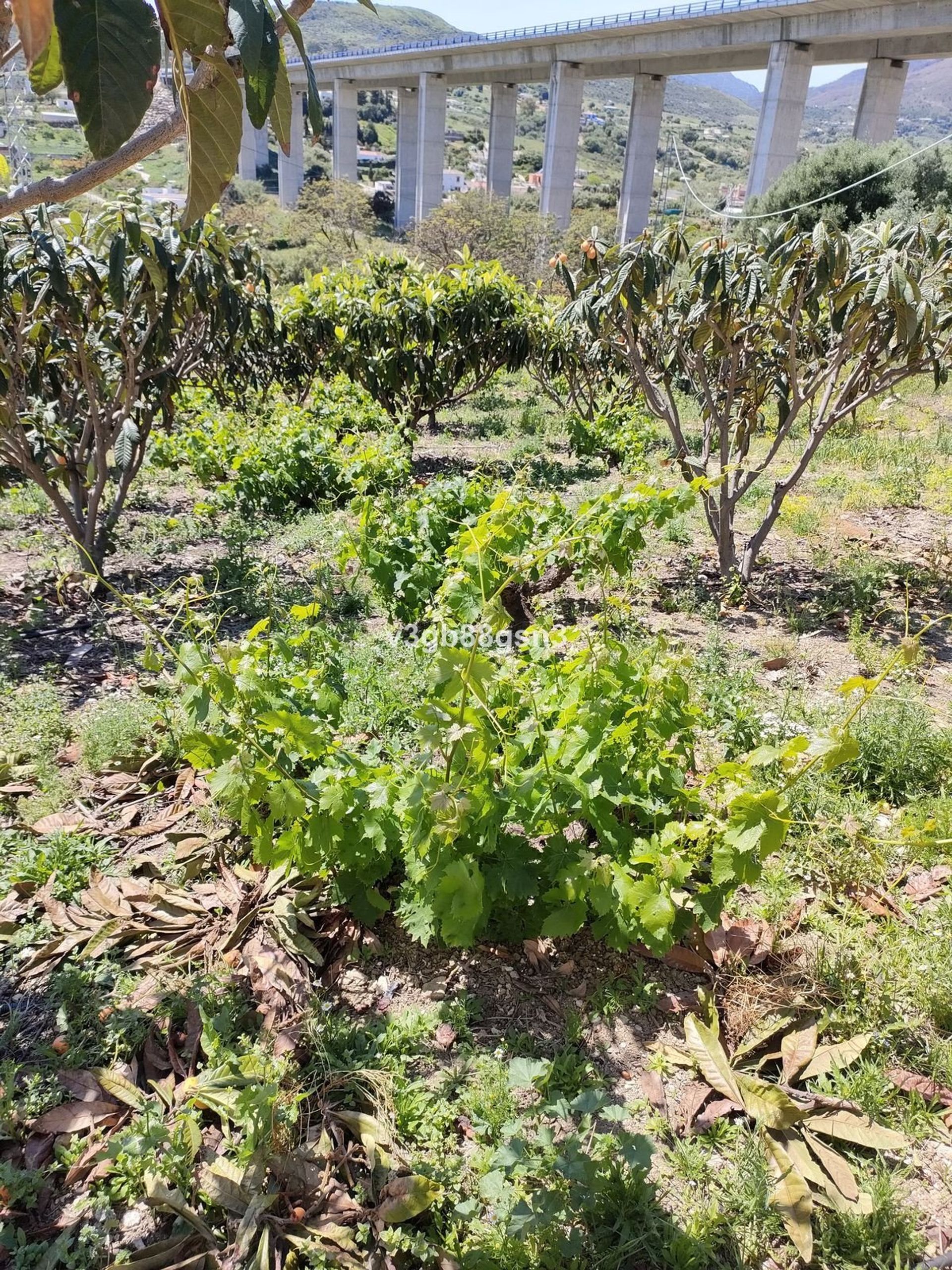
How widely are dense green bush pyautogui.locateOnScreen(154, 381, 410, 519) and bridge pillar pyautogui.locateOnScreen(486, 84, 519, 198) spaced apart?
32.6 metres

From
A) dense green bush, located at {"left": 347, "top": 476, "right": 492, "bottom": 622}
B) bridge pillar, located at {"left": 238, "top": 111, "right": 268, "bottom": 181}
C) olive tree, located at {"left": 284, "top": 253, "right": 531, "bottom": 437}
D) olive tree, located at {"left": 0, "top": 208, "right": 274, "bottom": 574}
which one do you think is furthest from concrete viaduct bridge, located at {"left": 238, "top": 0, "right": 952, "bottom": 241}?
dense green bush, located at {"left": 347, "top": 476, "right": 492, "bottom": 622}

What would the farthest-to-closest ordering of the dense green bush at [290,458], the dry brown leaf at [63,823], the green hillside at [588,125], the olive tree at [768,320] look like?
the green hillside at [588,125], the dense green bush at [290,458], the olive tree at [768,320], the dry brown leaf at [63,823]

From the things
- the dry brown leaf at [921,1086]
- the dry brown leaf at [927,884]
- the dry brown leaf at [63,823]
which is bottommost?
A: the dry brown leaf at [63,823]

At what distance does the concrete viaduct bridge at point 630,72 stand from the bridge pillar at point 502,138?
0.22 ft

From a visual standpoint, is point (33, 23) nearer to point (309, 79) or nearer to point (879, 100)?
point (309, 79)

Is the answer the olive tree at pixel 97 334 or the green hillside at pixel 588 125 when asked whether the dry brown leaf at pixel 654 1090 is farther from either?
the green hillside at pixel 588 125

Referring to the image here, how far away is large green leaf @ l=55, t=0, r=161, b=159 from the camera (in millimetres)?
671

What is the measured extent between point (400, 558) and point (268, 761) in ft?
6.46

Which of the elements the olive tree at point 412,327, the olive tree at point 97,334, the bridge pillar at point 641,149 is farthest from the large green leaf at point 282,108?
the bridge pillar at point 641,149

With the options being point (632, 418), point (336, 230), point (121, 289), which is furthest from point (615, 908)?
point (336, 230)

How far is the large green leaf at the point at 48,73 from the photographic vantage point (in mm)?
796

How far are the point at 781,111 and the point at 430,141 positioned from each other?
1967 cm

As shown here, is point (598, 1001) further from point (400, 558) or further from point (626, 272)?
point (626, 272)

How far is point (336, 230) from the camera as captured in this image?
3372 cm
